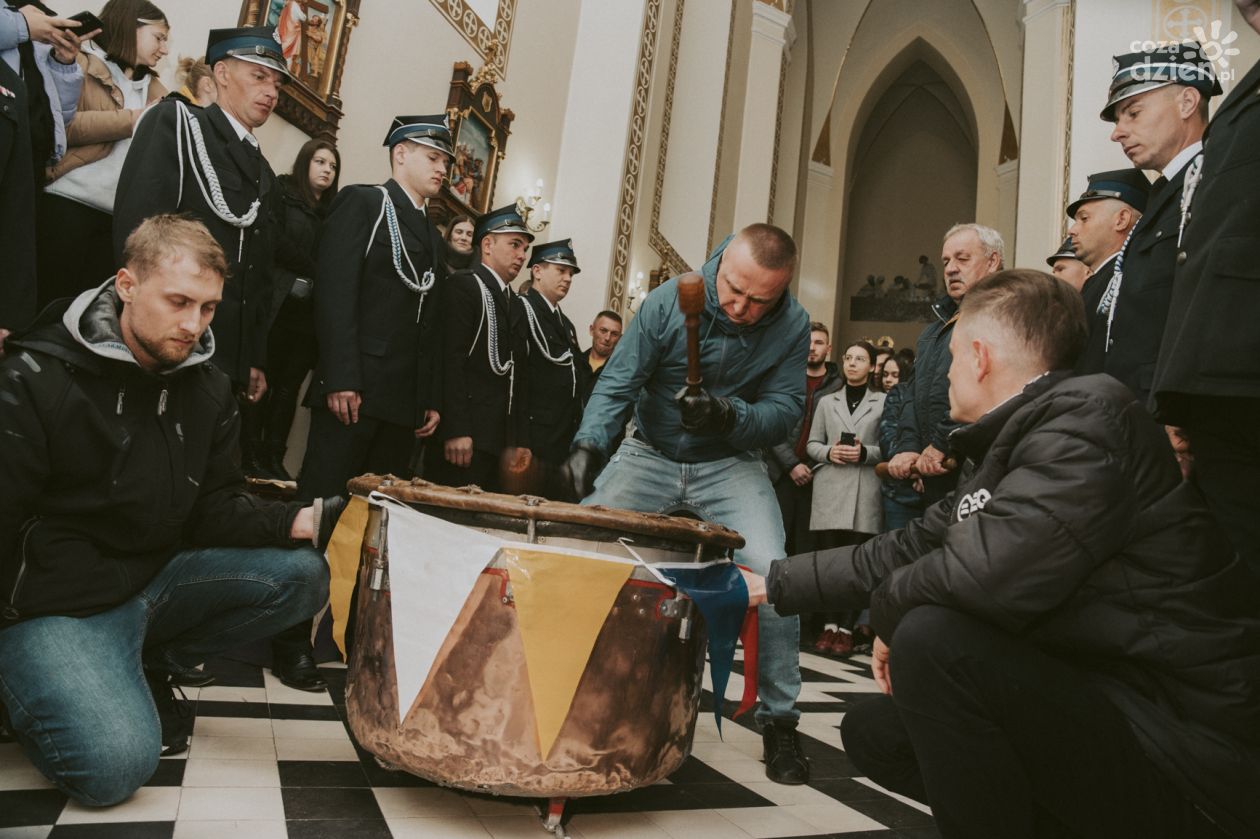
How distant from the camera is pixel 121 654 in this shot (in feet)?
5.82

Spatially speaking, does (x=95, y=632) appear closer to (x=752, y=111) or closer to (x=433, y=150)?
(x=433, y=150)

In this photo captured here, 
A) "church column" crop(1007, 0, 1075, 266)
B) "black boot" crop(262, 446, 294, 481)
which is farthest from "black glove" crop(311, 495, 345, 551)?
"church column" crop(1007, 0, 1075, 266)

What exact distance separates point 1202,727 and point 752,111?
41.6 feet

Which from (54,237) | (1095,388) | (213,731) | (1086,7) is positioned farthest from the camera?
(1086,7)

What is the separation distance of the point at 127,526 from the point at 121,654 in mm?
266

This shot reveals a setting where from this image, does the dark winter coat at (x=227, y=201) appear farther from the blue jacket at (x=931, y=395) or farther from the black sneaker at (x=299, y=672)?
the blue jacket at (x=931, y=395)

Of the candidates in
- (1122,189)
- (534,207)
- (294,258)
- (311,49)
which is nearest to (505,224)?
(294,258)

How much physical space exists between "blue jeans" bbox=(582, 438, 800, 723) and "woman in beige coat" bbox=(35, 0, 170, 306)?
1.78 metres

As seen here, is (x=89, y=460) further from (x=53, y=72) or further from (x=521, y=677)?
(x=53, y=72)

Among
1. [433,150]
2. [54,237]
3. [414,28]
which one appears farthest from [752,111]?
[54,237]

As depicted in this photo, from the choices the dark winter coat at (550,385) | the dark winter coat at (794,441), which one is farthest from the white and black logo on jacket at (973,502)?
the dark winter coat at (794,441)

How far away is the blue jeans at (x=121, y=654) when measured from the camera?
1.58m

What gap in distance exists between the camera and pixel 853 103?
1858cm

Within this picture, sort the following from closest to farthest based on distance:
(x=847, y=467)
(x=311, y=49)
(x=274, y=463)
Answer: (x=274, y=463), (x=311, y=49), (x=847, y=467)
